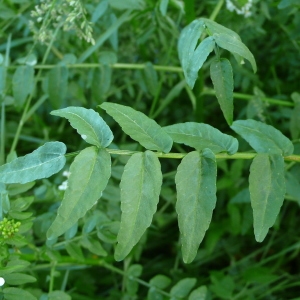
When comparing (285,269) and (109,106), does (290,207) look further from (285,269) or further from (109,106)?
(109,106)

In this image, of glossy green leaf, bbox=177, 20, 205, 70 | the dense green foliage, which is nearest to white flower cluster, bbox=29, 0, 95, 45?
the dense green foliage

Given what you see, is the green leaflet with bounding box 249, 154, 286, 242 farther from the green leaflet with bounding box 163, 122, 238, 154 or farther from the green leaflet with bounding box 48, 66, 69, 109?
the green leaflet with bounding box 48, 66, 69, 109

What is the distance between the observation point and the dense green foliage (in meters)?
0.65

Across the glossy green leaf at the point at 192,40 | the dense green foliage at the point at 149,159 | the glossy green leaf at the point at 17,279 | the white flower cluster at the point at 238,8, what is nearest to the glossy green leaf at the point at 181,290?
the dense green foliage at the point at 149,159

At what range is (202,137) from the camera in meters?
0.73

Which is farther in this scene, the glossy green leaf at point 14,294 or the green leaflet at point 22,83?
the green leaflet at point 22,83

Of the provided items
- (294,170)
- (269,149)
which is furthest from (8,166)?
(294,170)

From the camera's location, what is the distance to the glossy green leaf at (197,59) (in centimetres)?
74

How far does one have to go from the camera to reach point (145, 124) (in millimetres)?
692

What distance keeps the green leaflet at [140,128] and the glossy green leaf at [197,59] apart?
10 centimetres

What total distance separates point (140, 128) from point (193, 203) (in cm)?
12

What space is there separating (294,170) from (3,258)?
0.70 m

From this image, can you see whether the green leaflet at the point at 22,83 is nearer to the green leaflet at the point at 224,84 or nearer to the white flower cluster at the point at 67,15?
the white flower cluster at the point at 67,15

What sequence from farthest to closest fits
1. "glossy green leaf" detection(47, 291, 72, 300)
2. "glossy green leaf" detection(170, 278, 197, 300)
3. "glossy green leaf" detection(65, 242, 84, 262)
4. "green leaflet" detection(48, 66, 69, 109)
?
"green leaflet" detection(48, 66, 69, 109) → "glossy green leaf" detection(170, 278, 197, 300) → "glossy green leaf" detection(65, 242, 84, 262) → "glossy green leaf" detection(47, 291, 72, 300)
